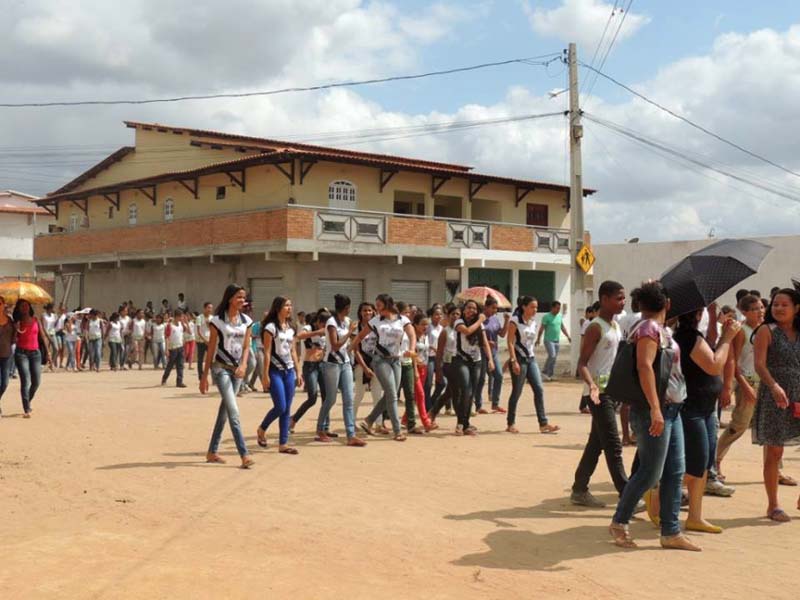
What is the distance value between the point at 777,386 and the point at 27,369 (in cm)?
1033

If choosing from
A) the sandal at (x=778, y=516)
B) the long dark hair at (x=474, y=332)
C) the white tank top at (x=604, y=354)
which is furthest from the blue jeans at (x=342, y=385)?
the sandal at (x=778, y=516)

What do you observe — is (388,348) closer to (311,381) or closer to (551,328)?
(311,381)

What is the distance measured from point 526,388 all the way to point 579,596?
14.0m

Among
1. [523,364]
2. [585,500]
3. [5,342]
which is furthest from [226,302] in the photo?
[5,342]

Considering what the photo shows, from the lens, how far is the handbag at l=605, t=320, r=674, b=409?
5.79 metres

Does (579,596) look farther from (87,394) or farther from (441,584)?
(87,394)

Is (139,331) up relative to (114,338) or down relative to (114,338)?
up

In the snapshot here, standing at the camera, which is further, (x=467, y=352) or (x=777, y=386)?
(x=467, y=352)

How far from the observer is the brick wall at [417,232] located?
2911cm

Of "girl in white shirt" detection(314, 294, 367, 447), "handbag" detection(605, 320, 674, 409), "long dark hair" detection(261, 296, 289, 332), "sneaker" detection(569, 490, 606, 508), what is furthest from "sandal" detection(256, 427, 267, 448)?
"handbag" detection(605, 320, 674, 409)

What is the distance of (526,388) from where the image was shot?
18.8 m

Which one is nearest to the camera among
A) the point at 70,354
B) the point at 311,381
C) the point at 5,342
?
the point at 311,381

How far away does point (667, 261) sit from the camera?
3694cm

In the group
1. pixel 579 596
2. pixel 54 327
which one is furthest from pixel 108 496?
pixel 54 327
